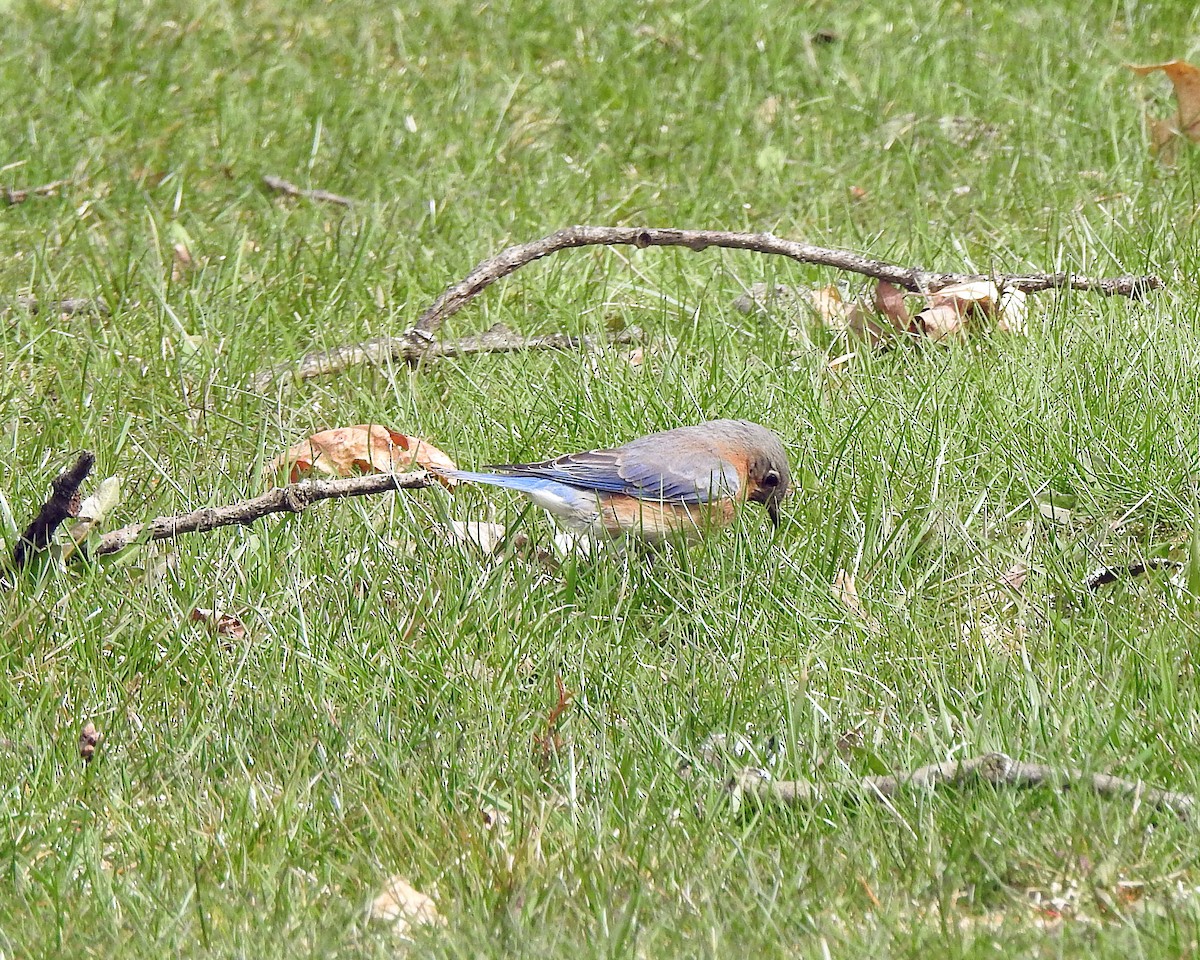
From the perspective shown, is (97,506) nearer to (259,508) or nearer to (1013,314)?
(259,508)

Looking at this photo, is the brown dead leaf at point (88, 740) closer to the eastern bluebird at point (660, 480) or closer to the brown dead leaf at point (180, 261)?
the eastern bluebird at point (660, 480)

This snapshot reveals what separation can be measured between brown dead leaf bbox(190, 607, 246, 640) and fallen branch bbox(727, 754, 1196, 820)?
1295mm

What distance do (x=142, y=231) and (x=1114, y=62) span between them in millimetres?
3864

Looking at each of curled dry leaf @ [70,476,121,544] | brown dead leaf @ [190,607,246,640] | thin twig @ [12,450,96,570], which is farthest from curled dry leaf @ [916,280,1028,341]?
thin twig @ [12,450,96,570]

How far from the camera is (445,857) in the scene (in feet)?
9.43

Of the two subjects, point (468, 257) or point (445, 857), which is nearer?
point (445, 857)

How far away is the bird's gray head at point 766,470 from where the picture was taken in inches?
161

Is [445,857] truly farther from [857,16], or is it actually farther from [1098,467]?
[857,16]

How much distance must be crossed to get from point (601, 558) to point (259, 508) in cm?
81

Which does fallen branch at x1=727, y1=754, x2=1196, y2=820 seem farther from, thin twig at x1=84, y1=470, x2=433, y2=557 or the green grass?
thin twig at x1=84, y1=470, x2=433, y2=557

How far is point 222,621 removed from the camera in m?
3.77

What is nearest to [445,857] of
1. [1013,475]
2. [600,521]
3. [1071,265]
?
[600,521]

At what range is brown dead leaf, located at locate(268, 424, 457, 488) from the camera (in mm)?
4445

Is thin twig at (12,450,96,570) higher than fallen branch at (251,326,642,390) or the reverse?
higher
